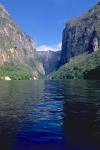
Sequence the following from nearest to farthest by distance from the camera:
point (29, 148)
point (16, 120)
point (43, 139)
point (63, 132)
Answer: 1. point (29, 148)
2. point (43, 139)
3. point (63, 132)
4. point (16, 120)

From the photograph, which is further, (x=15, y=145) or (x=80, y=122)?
(x=80, y=122)

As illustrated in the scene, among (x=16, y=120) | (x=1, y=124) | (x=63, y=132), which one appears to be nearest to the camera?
(x=63, y=132)

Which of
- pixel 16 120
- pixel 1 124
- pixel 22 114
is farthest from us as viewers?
pixel 22 114

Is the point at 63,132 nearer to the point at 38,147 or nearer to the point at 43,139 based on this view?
the point at 43,139

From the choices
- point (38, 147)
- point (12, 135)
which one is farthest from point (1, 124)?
point (38, 147)

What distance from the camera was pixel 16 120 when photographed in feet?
131

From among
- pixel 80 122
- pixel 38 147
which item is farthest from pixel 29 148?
pixel 80 122

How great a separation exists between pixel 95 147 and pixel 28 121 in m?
13.5

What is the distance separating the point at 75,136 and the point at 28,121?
924 centimetres

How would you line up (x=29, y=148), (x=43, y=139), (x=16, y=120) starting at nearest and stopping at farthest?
(x=29, y=148) < (x=43, y=139) < (x=16, y=120)

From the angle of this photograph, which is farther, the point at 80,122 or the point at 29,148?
the point at 80,122

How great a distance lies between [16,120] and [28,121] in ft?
5.31

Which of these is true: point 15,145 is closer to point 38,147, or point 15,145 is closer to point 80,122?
point 38,147

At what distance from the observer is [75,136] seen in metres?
31.6
